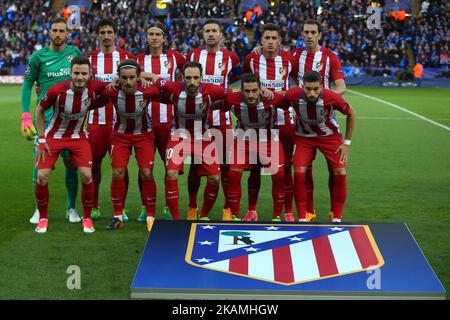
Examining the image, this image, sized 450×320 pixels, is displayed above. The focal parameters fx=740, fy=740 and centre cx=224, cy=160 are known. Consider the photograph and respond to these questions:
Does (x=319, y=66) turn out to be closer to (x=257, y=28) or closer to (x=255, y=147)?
(x=255, y=147)

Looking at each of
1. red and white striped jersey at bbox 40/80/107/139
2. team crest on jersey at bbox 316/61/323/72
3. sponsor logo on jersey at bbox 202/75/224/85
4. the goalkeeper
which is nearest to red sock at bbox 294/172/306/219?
team crest on jersey at bbox 316/61/323/72

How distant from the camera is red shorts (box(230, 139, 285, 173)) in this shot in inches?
287

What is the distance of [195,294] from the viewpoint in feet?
16.3

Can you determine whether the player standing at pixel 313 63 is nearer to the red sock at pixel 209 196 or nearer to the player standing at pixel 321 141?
the player standing at pixel 321 141

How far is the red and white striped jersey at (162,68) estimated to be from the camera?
770cm

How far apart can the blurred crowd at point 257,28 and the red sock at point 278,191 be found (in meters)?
25.6

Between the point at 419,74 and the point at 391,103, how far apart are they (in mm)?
9264

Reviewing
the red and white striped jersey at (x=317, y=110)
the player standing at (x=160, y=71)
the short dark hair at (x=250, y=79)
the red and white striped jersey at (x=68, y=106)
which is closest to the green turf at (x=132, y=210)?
the player standing at (x=160, y=71)

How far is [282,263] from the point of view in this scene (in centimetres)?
551

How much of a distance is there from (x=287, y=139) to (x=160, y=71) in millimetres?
1495

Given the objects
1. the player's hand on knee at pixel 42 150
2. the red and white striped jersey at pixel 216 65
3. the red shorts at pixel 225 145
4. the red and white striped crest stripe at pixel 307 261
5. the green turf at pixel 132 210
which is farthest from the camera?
the red and white striped jersey at pixel 216 65

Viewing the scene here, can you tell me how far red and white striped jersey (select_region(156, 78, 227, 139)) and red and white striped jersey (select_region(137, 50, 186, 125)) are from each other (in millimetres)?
536

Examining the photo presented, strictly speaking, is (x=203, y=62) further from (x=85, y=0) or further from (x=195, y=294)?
(x=85, y=0)

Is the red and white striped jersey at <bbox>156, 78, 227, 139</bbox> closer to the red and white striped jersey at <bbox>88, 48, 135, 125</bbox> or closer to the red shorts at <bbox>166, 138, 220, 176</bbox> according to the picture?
the red shorts at <bbox>166, 138, 220, 176</bbox>
